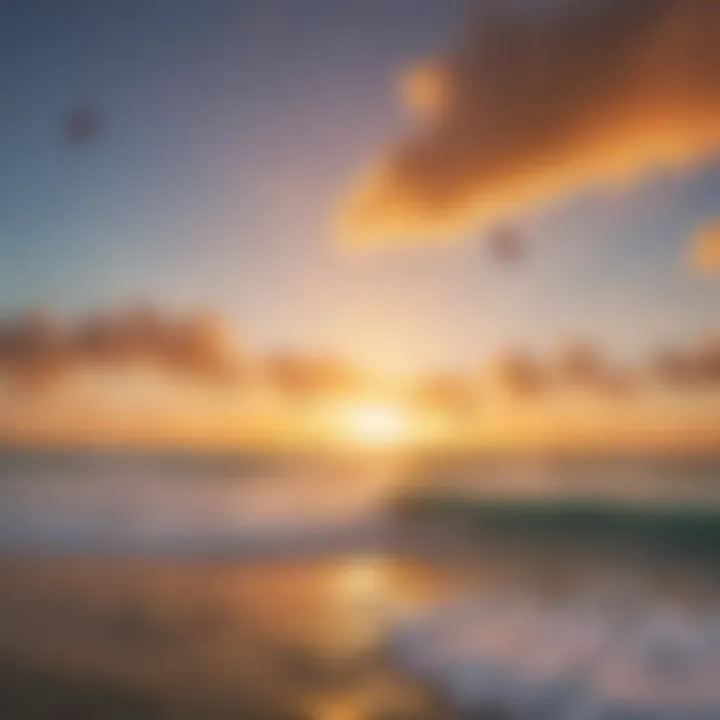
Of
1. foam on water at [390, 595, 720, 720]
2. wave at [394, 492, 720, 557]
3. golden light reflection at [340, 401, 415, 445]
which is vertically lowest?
foam on water at [390, 595, 720, 720]

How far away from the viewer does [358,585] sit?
1.43m

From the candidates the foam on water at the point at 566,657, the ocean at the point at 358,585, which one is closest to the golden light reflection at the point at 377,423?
the ocean at the point at 358,585

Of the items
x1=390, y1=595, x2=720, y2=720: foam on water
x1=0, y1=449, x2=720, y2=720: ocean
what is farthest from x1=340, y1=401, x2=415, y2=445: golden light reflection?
x1=390, y1=595, x2=720, y2=720: foam on water

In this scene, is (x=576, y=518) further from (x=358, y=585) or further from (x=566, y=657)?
(x=358, y=585)

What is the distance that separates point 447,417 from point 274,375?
0.97 ft

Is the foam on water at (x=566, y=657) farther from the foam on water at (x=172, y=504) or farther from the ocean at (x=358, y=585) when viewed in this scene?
the foam on water at (x=172, y=504)

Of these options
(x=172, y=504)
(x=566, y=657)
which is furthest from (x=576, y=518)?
(x=172, y=504)

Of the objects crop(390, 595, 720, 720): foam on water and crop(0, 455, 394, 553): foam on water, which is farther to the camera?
crop(0, 455, 394, 553): foam on water

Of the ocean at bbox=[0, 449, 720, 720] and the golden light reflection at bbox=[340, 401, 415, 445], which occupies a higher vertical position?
the golden light reflection at bbox=[340, 401, 415, 445]

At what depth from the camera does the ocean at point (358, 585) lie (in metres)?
1.33

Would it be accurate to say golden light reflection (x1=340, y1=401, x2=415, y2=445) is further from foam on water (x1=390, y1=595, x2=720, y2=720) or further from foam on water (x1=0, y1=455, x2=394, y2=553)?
foam on water (x1=390, y1=595, x2=720, y2=720)

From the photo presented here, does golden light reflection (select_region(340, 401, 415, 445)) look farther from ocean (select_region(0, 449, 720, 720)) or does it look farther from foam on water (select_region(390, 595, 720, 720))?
foam on water (select_region(390, 595, 720, 720))

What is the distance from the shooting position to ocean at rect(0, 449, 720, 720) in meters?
1.33

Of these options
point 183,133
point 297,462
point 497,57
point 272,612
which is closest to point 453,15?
point 497,57
